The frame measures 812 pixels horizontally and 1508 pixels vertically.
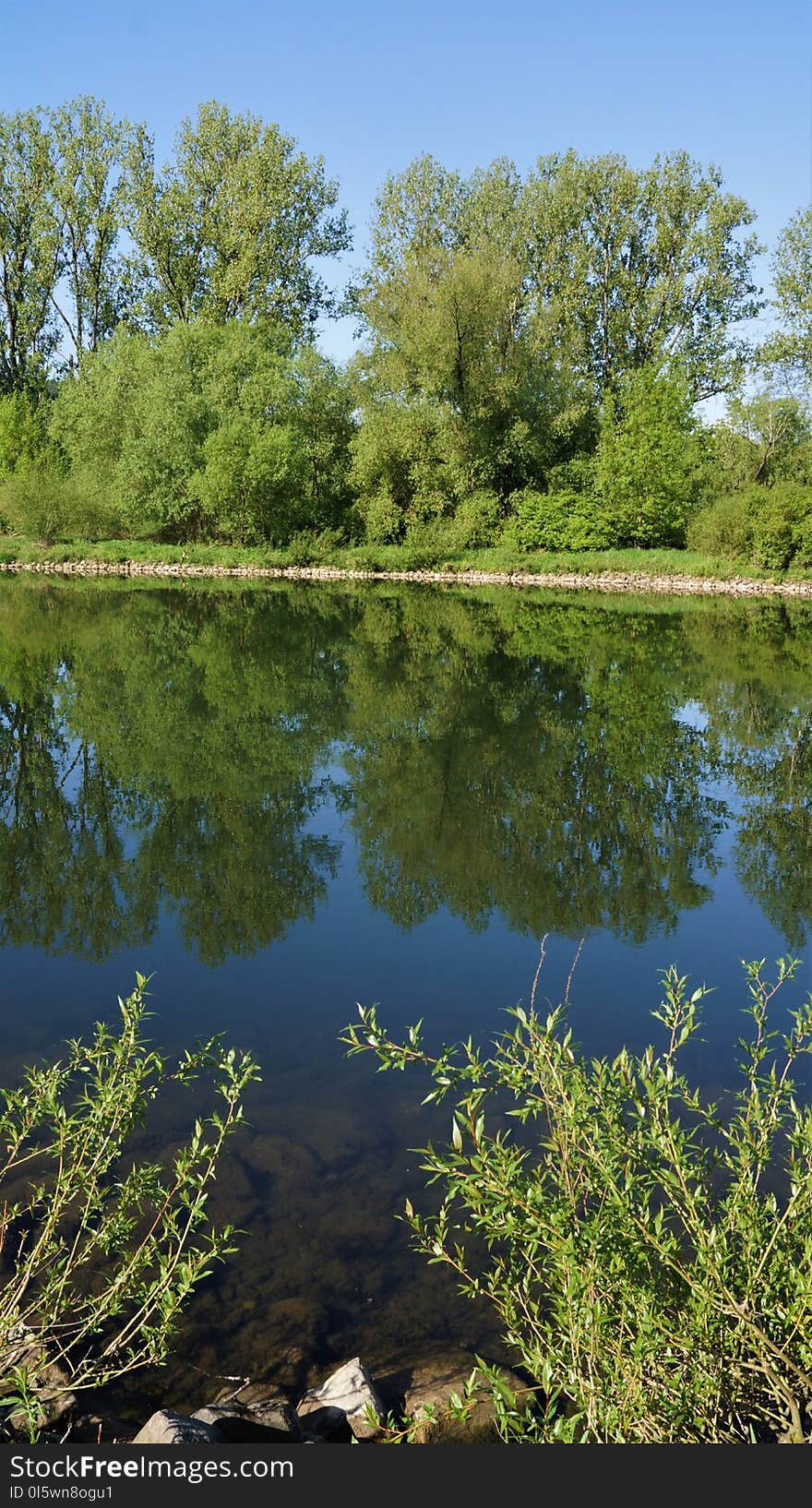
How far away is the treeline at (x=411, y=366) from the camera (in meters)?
52.0

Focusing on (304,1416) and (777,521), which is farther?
(777,521)

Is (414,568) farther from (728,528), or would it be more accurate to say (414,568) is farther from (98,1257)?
(98,1257)

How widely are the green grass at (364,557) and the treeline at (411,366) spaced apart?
1.00m

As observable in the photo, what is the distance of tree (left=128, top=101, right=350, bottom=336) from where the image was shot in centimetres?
5828

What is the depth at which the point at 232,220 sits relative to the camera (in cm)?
5841

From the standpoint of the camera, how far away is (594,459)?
55594 mm

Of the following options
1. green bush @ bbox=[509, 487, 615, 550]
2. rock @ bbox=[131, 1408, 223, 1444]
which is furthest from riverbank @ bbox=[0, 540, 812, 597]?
rock @ bbox=[131, 1408, 223, 1444]

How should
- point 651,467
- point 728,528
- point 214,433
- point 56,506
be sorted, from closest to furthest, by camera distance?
point 728,528
point 214,433
point 651,467
point 56,506

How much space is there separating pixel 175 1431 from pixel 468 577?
163ft

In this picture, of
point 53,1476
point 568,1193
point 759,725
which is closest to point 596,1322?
point 568,1193

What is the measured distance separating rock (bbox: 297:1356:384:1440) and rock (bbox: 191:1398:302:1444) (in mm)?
89

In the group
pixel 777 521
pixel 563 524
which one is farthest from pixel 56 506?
pixel 777 521

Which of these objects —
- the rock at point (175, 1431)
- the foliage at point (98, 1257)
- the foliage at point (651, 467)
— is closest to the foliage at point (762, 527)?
the foliage at point (651, 467)

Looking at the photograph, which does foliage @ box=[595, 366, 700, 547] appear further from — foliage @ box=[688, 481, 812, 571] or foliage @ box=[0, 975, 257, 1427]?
foliage @ box=[0, 975, 257, 1427]
